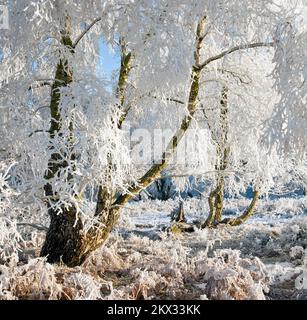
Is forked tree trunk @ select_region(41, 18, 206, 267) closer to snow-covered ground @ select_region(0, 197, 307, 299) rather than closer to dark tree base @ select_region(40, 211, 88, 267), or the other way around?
dark tree base @ select_region(40, 211, 88, 267)

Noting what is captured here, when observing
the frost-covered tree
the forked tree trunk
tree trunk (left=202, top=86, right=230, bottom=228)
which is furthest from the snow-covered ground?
tree trunk (left=202, top=86, right=230, bottom=228)

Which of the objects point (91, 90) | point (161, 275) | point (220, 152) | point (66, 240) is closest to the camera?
point (91, 90)

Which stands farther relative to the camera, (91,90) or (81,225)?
(81,225)

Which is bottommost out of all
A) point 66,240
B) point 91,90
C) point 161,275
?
point 161,275

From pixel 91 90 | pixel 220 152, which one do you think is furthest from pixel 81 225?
pixel 220 152

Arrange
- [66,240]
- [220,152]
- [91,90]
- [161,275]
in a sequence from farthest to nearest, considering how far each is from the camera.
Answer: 1. [220,152]
2. [66,240]
3. [161,275]
4. [91,90]

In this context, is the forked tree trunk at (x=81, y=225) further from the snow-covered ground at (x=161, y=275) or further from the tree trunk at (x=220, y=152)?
the tree trunk at (x=220, y=152)

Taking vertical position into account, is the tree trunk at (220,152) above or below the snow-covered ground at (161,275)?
above

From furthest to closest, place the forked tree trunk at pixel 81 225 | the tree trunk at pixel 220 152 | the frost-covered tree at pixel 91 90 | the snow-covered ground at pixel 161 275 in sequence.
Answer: the tree trunk at pixel 220 152 < the forked tree trunk at pixel 81 225 < the frost-covered tree at pixel 91 90 < the snow-covered ground at pixel 161 275

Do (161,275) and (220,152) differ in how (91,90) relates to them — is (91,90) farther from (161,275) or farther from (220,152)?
(220,152)

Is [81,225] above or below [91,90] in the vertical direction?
below

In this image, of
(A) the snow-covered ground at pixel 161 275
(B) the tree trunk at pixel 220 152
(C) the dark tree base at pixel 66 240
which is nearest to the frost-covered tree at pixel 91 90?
(C) the dark tree base at pixel 66 240
